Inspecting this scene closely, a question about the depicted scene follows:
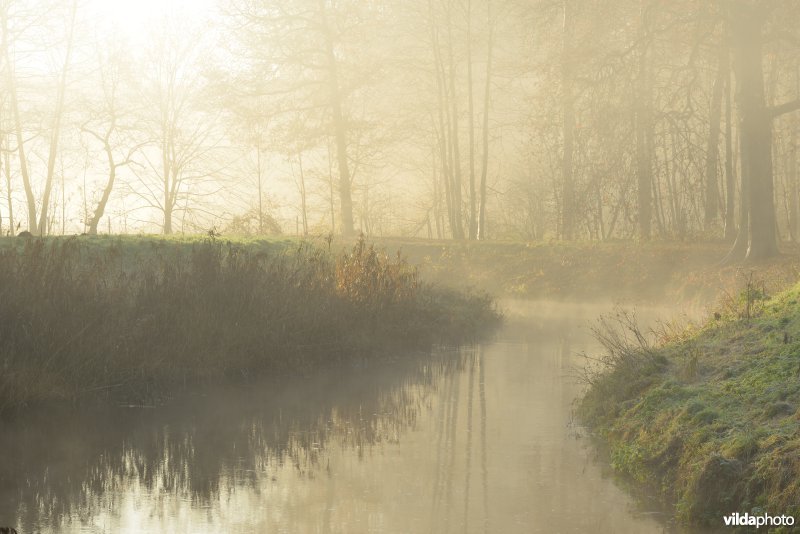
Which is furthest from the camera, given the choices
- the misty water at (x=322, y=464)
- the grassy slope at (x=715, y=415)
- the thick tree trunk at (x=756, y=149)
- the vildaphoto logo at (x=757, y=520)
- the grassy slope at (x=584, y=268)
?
the grassy slope at (x=584, y=268)

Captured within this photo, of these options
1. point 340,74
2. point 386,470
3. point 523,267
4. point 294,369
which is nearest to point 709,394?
point 386,470

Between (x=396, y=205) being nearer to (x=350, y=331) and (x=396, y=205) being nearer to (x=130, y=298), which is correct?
(x=350, y=331)

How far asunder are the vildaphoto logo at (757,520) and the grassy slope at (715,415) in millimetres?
55

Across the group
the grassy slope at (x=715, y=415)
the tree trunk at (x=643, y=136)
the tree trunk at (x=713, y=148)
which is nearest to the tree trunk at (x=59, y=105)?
the tree trunk at (x=643, y=136)

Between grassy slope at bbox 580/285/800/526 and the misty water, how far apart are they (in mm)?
378

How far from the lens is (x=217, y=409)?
11.3 metres

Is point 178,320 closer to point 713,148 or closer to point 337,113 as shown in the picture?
point 713,148

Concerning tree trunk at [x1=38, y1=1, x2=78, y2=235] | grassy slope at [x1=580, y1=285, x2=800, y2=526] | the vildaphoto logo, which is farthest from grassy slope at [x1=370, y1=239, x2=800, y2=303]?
the vildaphoto logo

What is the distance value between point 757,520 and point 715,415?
1.89 meters

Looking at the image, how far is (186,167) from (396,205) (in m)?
12.4

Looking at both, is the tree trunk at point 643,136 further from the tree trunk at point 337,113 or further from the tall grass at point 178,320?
the tree trunk at point 337,113

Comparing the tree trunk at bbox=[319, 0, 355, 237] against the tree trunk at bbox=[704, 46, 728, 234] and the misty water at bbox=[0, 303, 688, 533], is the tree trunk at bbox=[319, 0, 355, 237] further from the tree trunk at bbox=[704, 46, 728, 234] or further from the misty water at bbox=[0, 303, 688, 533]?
the misty water at bbox=[0, 303, 688, 533]

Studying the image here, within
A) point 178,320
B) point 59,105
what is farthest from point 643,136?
point 59,105

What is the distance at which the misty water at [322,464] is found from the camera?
731 cm
